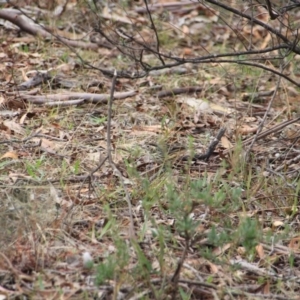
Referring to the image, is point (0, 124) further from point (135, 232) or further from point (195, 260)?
point (195, 260)

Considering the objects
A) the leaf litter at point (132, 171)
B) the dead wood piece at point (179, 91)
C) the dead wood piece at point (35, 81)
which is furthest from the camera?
the dead wood piece at point (179, 91)

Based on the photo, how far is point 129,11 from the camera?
22.3ft

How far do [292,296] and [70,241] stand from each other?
91 centimetres

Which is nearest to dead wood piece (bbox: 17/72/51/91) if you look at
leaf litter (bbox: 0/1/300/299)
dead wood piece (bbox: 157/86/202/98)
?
leaf litter (bbox: 0/1/300/299)

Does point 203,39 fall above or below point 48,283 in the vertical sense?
below

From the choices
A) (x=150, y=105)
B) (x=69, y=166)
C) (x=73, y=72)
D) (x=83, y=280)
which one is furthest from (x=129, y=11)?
Result: (x=83, y=280)

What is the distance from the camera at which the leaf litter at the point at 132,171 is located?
302 centimetres

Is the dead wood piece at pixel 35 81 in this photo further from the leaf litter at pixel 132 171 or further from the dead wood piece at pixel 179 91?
the dead wood piece at pixel 179 91

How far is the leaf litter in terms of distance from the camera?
3020 mm

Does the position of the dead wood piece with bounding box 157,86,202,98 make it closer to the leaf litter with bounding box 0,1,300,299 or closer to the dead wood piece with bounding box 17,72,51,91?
the leaf litter with bounding box 0,1,300,299

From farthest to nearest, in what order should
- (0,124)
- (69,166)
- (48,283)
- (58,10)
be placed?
(58,10) < (0,124) < (69,166) < (48,283)

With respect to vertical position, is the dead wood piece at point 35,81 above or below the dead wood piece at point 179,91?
above

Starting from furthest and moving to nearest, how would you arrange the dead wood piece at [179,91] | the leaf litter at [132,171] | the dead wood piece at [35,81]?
the dead wood piece at [179,91] → the dead wood piece at [35,81] → the leaf litter at [132,171]

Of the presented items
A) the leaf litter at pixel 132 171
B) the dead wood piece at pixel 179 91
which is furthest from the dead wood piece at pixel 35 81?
the dead wood piece at pixel 179 91
